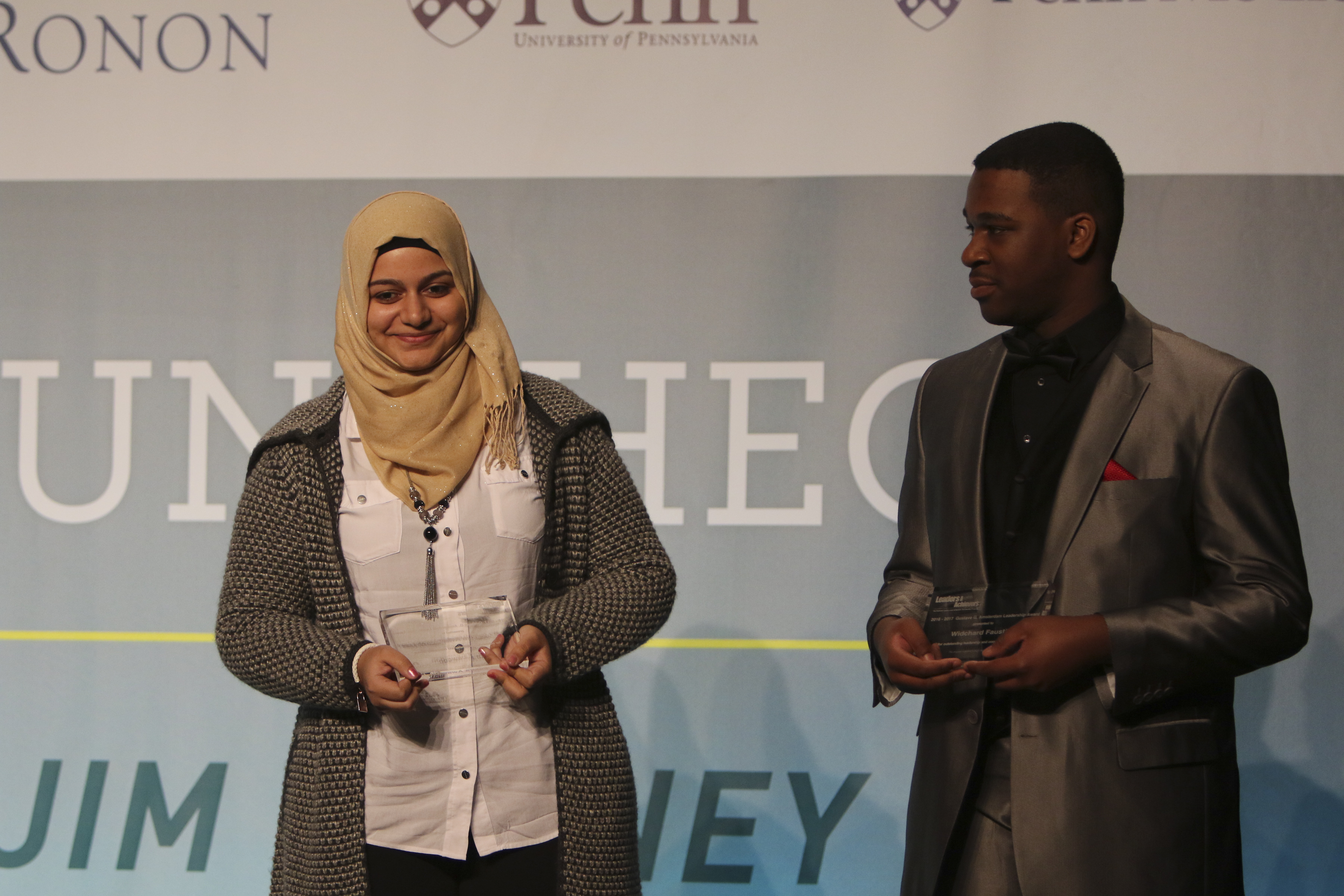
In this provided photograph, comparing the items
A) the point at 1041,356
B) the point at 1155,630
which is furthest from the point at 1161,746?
the point at 1041,356

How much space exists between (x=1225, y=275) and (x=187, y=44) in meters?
2.77

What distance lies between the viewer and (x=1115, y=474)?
60.0 inches

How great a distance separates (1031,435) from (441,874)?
1.01m

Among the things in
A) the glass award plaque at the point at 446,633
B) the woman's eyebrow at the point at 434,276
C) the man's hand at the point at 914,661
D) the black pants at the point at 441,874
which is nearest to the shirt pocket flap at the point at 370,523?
the glass award plaque at the point at 446,633

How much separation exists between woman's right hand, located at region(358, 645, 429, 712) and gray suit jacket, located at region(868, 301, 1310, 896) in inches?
27.1

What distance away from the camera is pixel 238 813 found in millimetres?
3207

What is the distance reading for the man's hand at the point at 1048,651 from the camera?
144cm

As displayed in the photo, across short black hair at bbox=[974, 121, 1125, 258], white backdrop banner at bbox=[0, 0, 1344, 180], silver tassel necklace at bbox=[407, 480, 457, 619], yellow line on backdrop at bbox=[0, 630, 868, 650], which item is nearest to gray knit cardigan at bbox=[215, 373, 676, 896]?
silver tassel necklace at bbox=[407, 480, 457, 619]

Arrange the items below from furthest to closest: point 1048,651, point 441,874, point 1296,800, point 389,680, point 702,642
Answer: point 702,642
point 1296,800
point 441,874
point 389,680
point 1048,651

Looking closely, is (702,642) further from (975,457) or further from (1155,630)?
(1155,630)

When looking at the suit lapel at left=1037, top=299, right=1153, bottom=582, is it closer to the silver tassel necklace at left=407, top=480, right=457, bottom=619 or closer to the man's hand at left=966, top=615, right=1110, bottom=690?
the man's hand at left=966, top=615, right=1110, bottom=690

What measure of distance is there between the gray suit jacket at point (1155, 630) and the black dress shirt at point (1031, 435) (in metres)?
0.03

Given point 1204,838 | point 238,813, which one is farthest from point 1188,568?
point 238,813

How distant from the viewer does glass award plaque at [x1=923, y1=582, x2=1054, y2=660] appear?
149 centimetres
